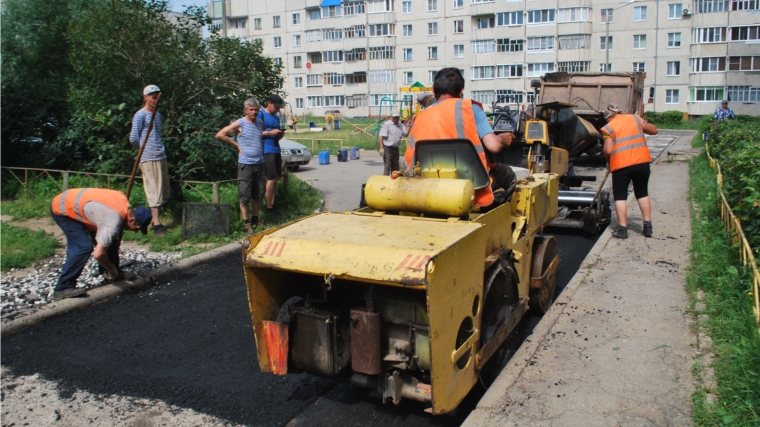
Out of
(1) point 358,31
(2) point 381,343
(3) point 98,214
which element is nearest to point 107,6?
(3) point 98,214

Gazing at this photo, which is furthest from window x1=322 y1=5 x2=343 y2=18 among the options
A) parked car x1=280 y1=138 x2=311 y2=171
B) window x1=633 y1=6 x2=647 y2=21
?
parked car x1=280 y1=138 x2=311 y2=171

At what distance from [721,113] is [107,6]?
62.5ft

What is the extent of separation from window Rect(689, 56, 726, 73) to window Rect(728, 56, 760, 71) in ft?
1.94

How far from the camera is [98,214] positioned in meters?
5.64

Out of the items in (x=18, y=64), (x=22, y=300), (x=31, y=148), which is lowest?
(x=22, y=300)

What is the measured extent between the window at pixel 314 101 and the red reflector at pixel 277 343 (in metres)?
64.6

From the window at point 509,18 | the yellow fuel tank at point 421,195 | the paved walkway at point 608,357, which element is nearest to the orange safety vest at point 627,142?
the paved walkway at point 608,357

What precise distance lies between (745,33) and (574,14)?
1345 cm

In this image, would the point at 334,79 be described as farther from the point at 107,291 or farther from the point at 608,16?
the point at 107,291

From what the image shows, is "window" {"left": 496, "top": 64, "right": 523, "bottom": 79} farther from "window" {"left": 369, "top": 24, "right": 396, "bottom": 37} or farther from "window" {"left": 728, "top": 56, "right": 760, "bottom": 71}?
"window" {"left": 728, "top": 56, "right": 760, "bottom": 71}

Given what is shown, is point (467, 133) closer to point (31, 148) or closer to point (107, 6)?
point (107, 6)

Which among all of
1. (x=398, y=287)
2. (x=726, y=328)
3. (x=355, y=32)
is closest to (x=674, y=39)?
(x=355, y=32)

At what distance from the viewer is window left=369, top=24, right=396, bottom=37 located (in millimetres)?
60562

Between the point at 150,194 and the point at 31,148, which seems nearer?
the point at 150,194
